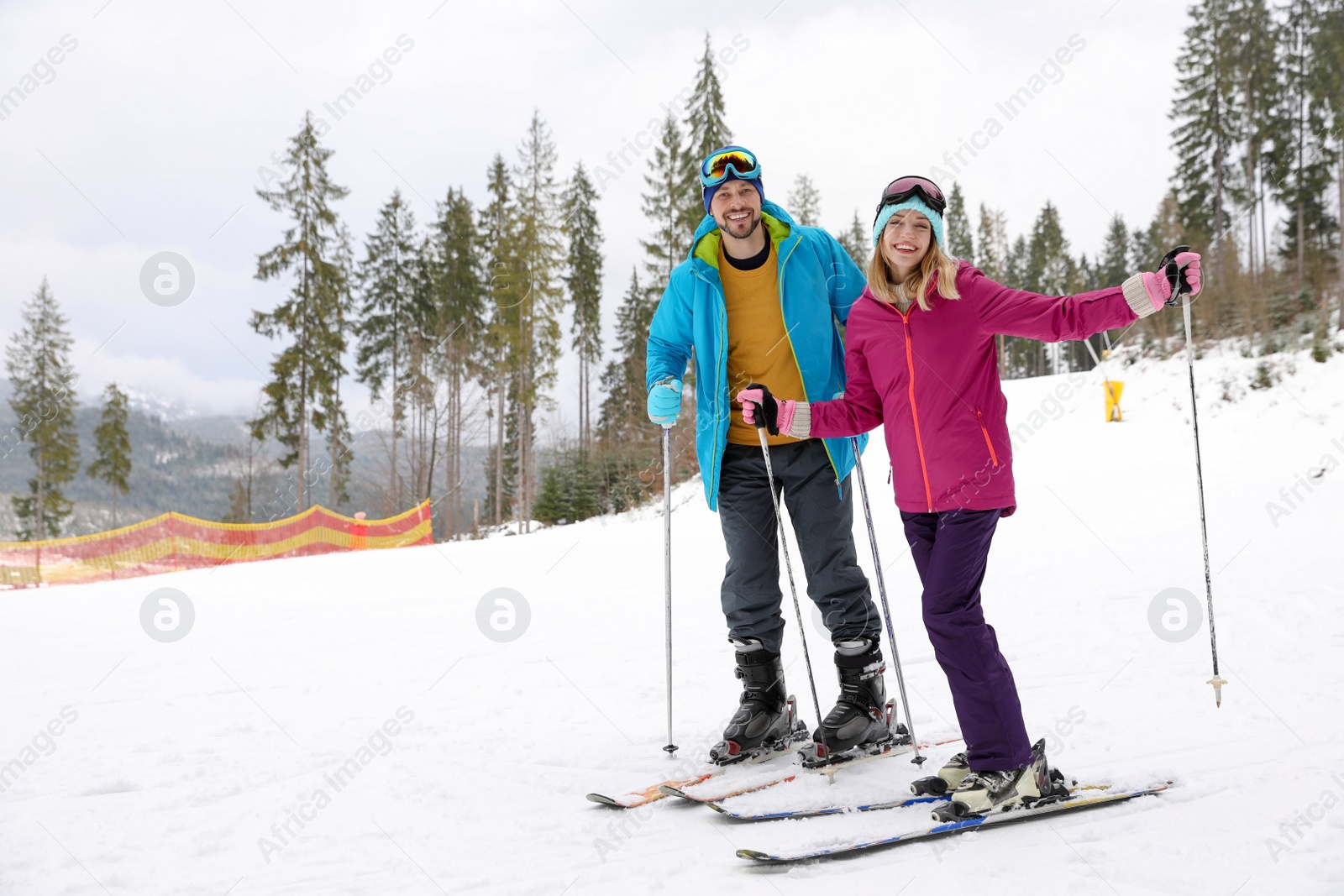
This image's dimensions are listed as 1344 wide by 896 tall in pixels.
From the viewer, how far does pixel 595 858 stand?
6.71 feet

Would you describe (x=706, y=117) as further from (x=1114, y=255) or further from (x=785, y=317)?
(x=1114, y=255)

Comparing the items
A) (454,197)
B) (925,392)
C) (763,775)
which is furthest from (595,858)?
(454,197)

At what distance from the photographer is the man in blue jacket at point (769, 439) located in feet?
9.07

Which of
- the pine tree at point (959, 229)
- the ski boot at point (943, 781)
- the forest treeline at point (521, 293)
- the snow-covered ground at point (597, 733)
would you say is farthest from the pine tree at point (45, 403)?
the pine tree at point (959, 229)

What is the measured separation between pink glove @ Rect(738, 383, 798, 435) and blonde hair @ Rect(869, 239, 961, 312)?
0.47 meters

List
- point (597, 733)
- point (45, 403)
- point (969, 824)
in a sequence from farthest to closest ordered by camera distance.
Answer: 1. point (45, 403)
2. point (597, 733)
3. point (969, 824)

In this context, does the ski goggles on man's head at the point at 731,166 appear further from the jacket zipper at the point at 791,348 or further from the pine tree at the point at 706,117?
the pine tree at the point at 706,117

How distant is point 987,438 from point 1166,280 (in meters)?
0.63

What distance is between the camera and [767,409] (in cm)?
255

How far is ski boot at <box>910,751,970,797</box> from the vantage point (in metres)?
2.28

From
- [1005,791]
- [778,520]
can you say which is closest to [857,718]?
[1005,791]

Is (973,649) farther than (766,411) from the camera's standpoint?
No

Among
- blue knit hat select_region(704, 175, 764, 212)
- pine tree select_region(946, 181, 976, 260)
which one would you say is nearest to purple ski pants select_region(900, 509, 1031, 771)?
blue knit hat select_region(704, 175, 764, 212)

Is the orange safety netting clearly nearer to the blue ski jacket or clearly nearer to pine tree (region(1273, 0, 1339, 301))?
the blue ski jacket
